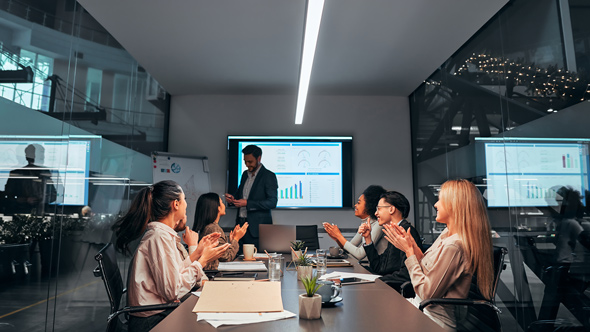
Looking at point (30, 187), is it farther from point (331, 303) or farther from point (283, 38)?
point (283, 38)

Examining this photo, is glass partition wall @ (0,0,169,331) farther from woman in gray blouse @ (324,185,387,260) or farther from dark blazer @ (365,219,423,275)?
dark blazer @ (365,219,423,275)

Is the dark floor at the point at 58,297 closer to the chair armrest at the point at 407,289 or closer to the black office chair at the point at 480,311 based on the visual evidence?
the chair armrest at the point at 407,289

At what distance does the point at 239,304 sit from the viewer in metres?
1.51

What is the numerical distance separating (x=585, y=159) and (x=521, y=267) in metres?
1.18

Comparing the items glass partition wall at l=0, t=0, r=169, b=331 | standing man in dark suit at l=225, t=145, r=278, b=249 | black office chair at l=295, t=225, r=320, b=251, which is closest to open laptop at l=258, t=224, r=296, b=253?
black office chair at l=295, t=225, r=320, b=251

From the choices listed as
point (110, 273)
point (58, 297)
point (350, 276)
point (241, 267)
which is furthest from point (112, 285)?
point (58, 297)

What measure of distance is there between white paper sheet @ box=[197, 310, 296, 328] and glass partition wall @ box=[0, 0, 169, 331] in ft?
6.30

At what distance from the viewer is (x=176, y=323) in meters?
1.38

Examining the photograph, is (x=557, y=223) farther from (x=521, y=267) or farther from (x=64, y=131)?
(x=64, y=131)

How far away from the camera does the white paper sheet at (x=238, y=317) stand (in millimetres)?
1387

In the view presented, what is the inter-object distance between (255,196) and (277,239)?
62.6 inches

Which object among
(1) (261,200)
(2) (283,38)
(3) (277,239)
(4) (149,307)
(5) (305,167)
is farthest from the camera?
(5) (305,167)

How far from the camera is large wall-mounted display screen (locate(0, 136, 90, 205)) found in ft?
8.69

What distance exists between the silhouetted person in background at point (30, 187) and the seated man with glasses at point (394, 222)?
2.41 m
